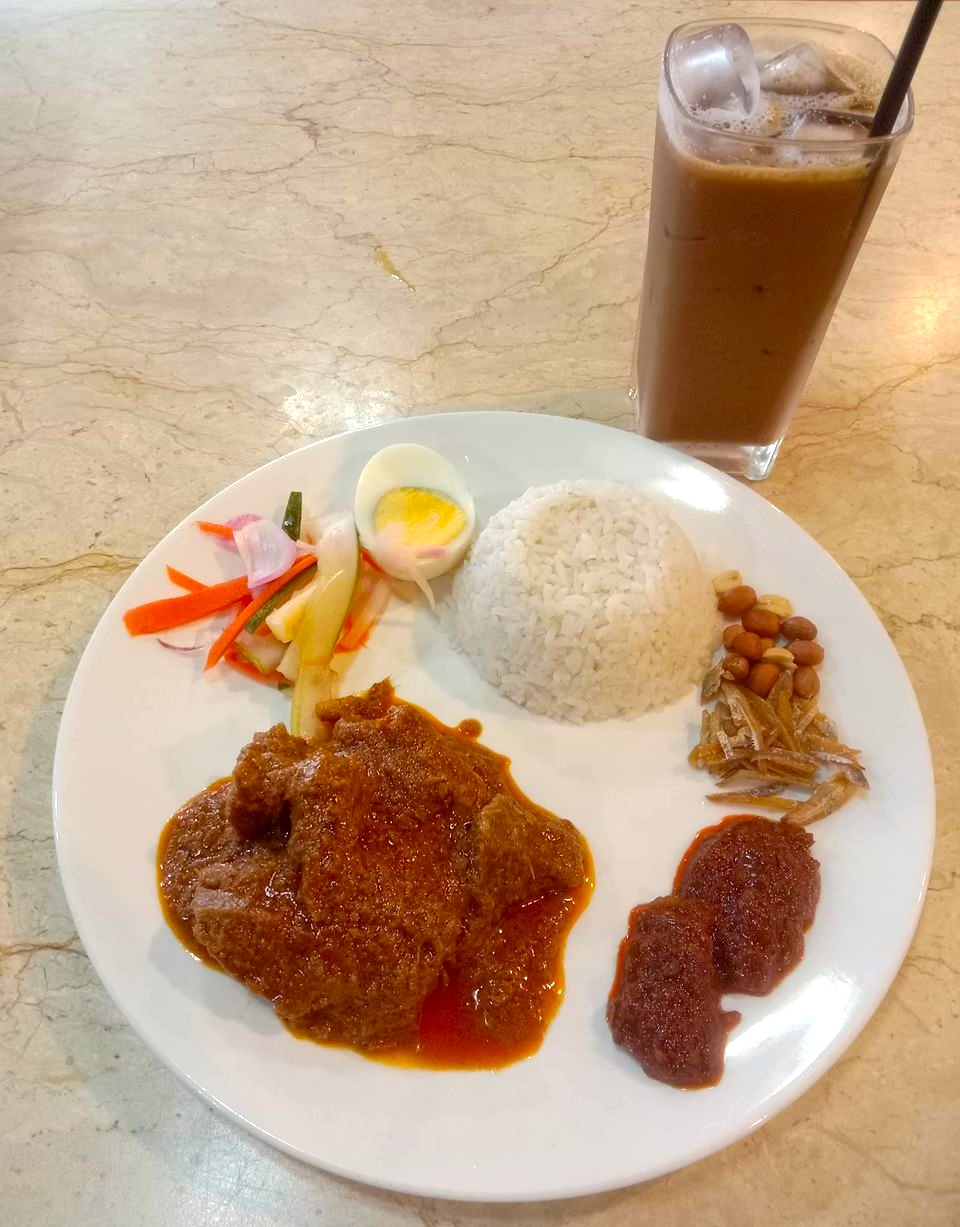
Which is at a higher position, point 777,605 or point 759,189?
point 759,189

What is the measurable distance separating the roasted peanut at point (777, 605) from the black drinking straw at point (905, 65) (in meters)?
1.11

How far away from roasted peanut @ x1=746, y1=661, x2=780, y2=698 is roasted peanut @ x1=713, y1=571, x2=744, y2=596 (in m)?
0.26

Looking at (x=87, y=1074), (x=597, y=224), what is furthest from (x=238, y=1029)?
(x=597, y=224)

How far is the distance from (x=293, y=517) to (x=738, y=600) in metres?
1.25

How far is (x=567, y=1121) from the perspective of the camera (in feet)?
6.02

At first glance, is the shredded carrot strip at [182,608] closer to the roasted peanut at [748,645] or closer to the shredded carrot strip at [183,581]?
the shredded carrot strip at [183,581]

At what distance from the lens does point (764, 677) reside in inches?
94.0

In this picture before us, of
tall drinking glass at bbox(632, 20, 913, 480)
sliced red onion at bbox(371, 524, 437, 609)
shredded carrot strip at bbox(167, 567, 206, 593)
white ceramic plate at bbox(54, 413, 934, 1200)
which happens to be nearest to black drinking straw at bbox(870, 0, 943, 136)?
tall drinking glass at bbox(632, 20, 913, 480)

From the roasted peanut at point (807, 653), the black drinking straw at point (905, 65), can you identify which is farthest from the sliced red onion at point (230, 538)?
the black drinking straw at point (905, 65)

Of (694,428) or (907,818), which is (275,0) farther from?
(907,818)

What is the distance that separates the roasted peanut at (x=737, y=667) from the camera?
7.98 ft

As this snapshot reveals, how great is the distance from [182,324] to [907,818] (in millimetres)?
3033

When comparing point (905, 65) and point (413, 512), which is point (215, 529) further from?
point (905, 65)

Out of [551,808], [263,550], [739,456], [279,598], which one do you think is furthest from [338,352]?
[551,808]
